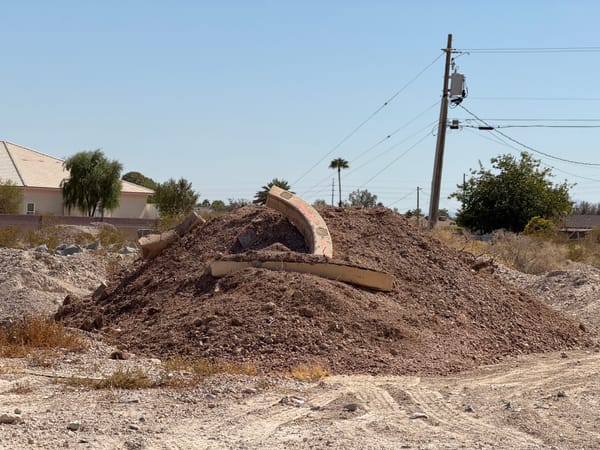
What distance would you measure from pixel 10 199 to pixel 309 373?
47.0m

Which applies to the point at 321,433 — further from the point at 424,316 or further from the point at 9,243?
the point at 9,243

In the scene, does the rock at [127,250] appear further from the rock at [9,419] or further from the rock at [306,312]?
the rock at [9,419]

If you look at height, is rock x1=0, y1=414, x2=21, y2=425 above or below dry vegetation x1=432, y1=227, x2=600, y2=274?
below

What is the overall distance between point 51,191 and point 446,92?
1373 inches

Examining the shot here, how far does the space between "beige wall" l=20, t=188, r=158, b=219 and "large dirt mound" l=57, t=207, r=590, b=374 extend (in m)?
42.8

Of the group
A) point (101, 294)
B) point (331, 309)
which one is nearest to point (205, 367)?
point (331, 309)

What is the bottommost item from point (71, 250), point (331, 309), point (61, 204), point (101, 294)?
point (101, 294)

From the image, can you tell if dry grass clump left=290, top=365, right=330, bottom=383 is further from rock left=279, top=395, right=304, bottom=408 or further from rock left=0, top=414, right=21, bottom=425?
rock left=0, top=414, right=21, bottom=425

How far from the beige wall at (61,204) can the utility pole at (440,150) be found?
31533 mm

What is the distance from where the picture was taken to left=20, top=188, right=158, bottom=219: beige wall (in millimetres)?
59281

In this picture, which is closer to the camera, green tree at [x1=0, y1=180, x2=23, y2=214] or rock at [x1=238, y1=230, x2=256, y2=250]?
rock at [x1=238, y1=230, x2=256, y2=250]

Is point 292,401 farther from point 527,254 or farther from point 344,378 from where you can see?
point 527,254

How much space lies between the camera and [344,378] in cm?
1134

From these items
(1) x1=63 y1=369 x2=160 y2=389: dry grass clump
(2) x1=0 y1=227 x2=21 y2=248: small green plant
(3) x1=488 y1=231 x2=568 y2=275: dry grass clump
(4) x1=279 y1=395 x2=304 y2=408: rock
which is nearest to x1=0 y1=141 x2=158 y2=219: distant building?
(2) x1=0 y1=227 x2=21 y2=248: small green plant
